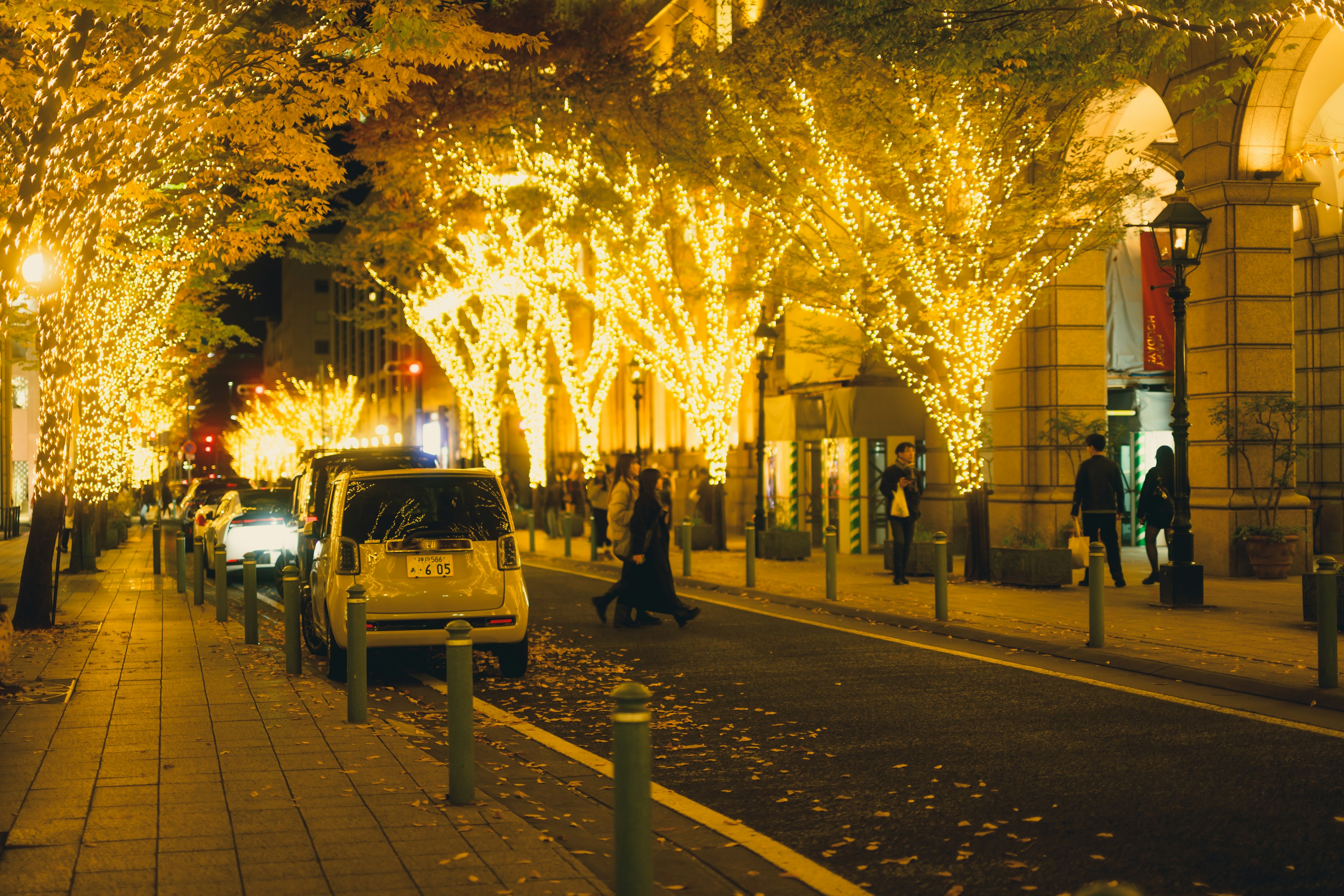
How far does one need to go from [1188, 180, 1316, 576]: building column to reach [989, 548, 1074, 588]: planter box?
2.68 meters

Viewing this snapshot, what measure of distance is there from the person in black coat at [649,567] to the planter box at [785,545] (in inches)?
394

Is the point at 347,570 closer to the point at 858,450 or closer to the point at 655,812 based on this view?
the point at 655,812

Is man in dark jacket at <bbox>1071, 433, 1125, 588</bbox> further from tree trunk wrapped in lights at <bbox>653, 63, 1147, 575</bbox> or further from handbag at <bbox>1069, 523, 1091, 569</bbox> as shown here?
tree trunk wrapped in lights at <bbox>653, 63, 1147, 575</bbox>

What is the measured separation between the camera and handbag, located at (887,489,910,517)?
19.0 m

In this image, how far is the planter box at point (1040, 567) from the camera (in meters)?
17.9

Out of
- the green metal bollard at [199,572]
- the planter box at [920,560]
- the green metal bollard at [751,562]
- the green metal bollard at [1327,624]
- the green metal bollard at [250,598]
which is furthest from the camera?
the planter box at [920,560]

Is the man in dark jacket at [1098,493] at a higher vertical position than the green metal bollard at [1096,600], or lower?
higher

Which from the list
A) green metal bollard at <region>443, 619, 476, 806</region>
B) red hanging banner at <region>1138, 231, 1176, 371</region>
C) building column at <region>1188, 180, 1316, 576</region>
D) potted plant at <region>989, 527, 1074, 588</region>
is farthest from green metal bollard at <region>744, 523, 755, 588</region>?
green metal bollard at <region>443, 619, 476, 806</region>

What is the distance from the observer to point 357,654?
8828mm

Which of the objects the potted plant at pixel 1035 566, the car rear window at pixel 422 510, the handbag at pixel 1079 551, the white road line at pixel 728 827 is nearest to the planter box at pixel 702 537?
the handbag at pixel 1079 551

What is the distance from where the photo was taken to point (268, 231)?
A: 18.8m

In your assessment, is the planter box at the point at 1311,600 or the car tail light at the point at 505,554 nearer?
the car tail light at the point at 505,554

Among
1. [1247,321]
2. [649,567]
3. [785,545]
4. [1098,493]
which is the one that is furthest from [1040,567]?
[785,545]

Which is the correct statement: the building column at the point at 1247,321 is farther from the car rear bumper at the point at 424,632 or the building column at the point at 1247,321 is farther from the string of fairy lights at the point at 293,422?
the string of fairy lights at the point at 293,422
